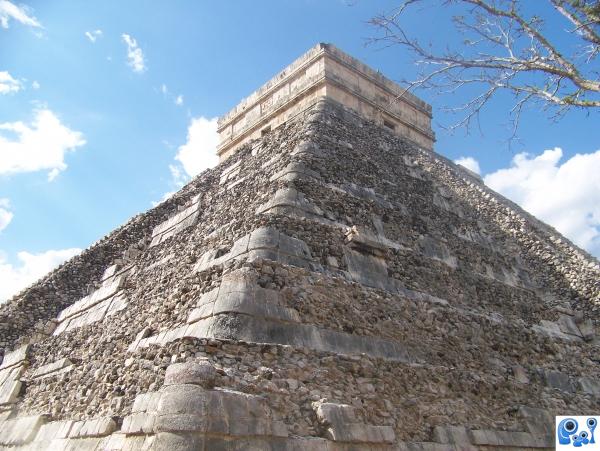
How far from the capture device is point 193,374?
14.8 ft

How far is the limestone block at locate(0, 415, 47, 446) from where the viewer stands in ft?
22.0

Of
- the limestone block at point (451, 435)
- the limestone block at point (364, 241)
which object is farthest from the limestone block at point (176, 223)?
the limestone block at point (451, 435)

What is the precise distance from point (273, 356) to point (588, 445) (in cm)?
291

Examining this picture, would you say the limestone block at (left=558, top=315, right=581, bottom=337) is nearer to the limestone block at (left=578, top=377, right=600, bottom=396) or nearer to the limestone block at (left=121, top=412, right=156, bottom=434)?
the limestone block at (left=578, top=377, right=600, bottom=396)

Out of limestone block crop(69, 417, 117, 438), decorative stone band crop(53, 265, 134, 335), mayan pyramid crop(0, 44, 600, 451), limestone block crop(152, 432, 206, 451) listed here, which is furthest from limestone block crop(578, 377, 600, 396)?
decorative stone band crop(53, 265, 134, 335)

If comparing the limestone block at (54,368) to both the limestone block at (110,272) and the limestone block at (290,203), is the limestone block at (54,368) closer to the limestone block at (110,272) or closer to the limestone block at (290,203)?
the limestone block at (110,272)

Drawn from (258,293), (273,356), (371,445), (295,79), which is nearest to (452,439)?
(371,445)

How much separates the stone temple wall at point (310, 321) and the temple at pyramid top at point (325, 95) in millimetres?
1235

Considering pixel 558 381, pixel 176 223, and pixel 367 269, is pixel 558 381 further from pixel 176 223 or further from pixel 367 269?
pixel 176 223

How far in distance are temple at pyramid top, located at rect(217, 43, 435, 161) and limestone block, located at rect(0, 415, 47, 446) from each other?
30.1 feet

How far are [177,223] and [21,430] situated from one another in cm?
499

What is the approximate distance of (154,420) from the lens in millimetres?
4289

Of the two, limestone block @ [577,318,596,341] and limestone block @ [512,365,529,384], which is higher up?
limestone block @ [577,318,596,341]

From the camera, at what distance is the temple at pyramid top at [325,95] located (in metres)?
13.1
